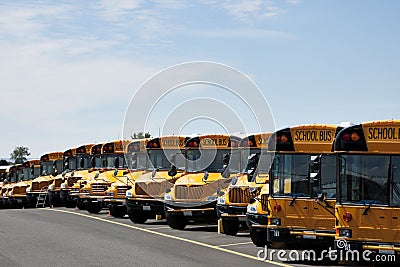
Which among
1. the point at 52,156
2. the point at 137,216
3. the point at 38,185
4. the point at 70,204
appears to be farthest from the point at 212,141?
the point at 38,185

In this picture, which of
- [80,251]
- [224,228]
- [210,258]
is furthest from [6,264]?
[224,228]

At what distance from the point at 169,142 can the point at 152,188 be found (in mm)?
1731

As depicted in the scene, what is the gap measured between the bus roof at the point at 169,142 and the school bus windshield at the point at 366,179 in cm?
1202

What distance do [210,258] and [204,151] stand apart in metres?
8.26

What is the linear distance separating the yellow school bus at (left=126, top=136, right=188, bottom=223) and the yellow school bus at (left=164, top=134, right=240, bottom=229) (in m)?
1.16

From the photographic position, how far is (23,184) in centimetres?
4372

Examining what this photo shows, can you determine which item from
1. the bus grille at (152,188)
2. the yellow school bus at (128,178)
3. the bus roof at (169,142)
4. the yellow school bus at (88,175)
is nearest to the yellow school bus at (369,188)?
the bus grille at (152,188)

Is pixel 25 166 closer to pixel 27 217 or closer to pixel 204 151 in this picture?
pixel 27 217

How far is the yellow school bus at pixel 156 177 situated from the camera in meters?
24.6

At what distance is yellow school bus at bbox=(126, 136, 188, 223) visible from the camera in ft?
80.8

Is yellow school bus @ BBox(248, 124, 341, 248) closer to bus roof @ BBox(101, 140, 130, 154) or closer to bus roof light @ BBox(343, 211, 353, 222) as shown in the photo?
bus roof light @ BBox(343, 211, 353, 222)

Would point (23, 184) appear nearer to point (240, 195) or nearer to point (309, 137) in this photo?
point (240, 195)

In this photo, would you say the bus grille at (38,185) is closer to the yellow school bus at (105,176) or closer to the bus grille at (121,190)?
the yellow school bus at (105,176)

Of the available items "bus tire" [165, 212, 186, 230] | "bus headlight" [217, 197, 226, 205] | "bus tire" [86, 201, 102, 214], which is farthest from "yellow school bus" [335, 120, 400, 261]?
"bus tire" [86, 201, 102, 214]
